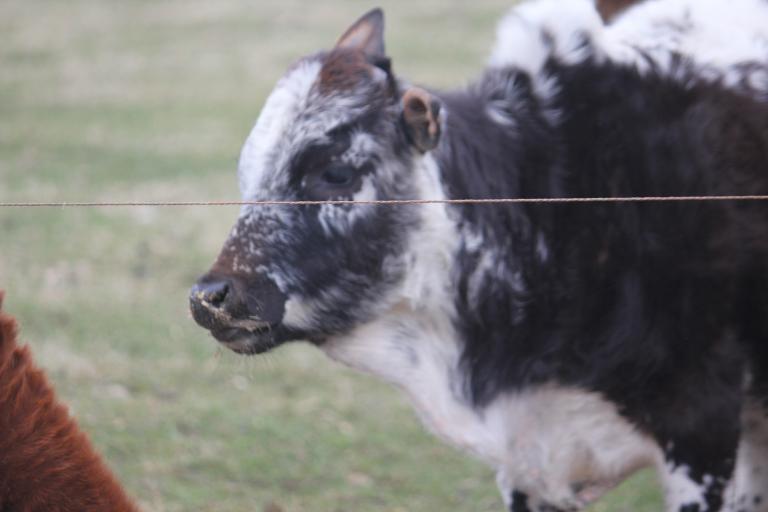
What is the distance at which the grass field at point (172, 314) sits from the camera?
197 inches

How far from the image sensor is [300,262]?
11.4ft

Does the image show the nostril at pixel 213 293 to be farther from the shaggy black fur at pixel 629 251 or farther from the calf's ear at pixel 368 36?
the calf's ear at pixel 368 36

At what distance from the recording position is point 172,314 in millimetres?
6926

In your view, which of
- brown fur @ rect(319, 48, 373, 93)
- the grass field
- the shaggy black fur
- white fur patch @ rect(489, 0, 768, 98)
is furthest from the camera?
the grass field

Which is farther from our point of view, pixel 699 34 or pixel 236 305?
pixel 699 34

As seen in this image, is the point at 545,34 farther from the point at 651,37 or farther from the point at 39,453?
the point at 39,453

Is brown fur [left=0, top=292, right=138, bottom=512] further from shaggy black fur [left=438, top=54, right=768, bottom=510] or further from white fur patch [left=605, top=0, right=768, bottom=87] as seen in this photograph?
white fur patch [left=605, top=0, right=768, bottom=87]

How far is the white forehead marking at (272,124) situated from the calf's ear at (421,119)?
32 cm

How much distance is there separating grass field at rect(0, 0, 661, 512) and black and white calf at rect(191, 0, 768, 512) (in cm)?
107

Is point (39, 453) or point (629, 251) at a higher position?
point (629, 251)

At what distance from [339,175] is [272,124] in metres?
0.27

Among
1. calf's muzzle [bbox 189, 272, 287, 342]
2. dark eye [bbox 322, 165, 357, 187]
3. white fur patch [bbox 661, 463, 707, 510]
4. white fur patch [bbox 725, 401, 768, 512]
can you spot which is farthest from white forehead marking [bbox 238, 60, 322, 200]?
white fur patch [bbox 725, 401, 768, 512]

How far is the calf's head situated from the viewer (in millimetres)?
3449

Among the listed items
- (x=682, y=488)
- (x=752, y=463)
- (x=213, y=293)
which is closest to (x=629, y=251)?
(x=682, y=488)
